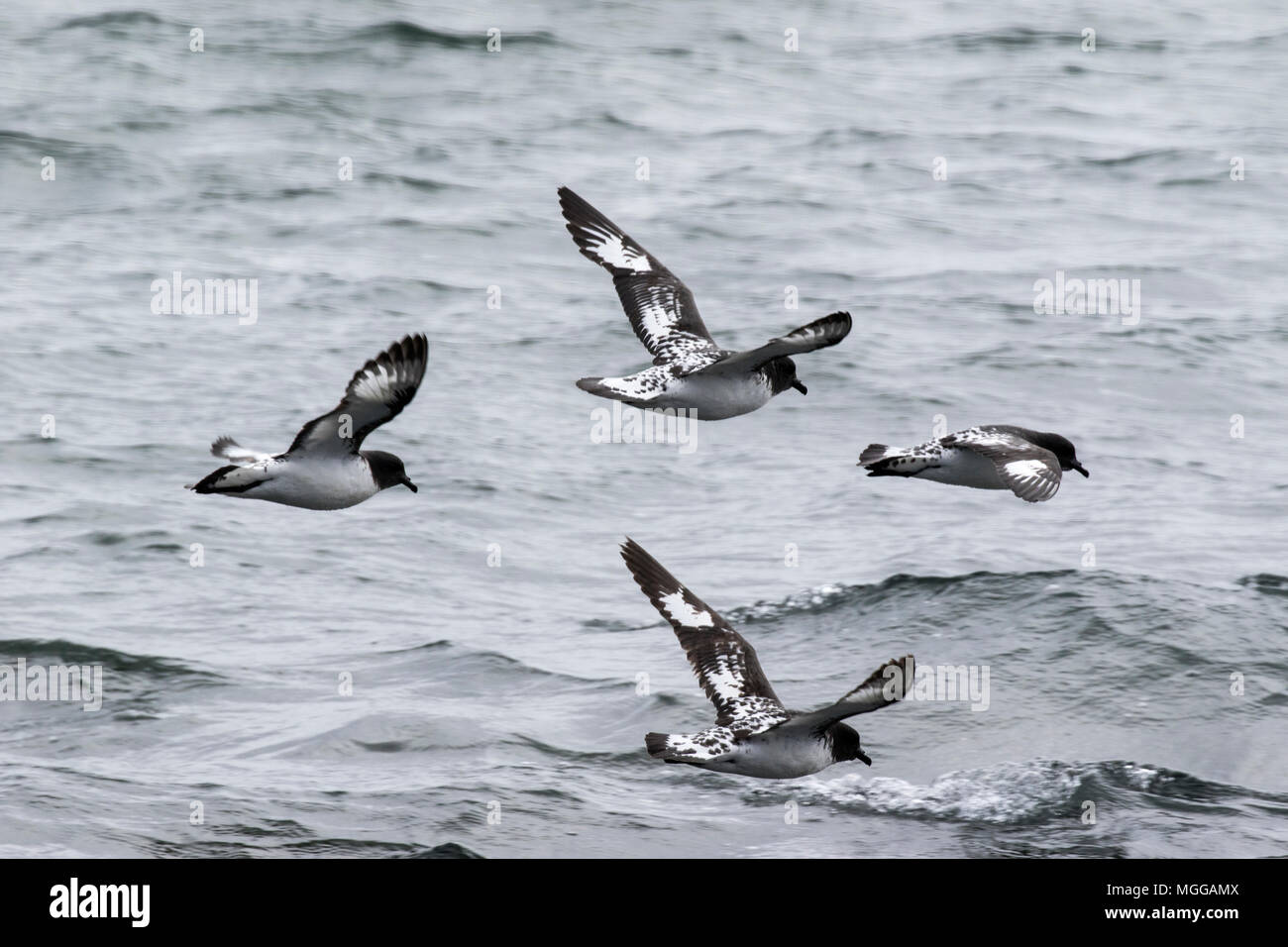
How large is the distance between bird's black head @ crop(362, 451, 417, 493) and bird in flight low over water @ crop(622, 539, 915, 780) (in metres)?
1.48

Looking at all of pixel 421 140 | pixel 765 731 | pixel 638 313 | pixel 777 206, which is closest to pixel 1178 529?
pixel 638 313

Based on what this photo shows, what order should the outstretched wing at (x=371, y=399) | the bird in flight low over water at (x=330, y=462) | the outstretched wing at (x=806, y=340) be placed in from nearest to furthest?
the outstretched wing at (x=371, y=399) → the bird in flight low over water at (x=330, y=462) → the outstretched wing at (x=806, y=340)

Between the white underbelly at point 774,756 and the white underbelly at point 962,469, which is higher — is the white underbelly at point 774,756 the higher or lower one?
the lower one

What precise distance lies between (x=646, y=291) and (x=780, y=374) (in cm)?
137

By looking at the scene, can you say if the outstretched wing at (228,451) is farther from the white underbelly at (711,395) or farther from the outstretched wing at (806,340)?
the outstretched wing at (806,340)

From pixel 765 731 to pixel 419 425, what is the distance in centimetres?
1014

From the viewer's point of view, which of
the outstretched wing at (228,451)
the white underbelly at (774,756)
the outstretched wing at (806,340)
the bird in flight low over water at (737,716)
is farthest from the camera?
the outstretched wing at (228,451)

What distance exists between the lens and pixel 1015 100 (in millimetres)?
31688

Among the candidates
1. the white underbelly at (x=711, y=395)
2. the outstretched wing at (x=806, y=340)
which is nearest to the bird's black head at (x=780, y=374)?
the white underbelly at (x=711, y=395)

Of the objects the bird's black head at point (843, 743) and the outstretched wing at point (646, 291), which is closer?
the bird's black head at point (843, 743)

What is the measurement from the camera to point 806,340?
8.53 meters

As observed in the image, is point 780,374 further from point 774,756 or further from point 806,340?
point 774,756

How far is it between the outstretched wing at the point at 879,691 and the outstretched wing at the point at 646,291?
124 inches

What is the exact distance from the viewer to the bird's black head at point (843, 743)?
9203mm
